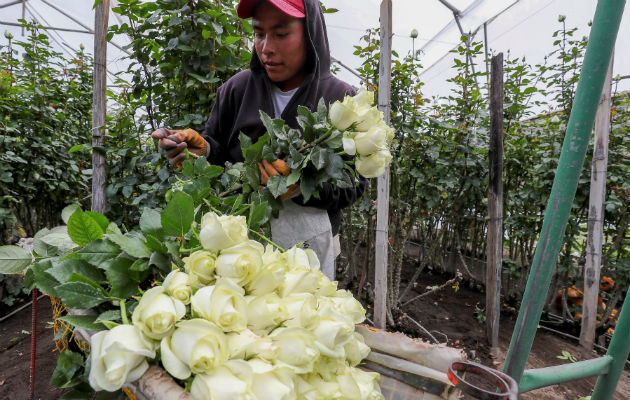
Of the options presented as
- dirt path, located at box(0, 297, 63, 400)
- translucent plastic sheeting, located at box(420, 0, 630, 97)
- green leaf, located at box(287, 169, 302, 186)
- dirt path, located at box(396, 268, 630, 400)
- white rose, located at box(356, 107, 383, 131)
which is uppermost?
translucent plastic sheeting, located at box(420, 0, 630, 97)

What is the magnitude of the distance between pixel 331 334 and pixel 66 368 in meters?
0.60

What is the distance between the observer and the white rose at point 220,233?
1.47ft

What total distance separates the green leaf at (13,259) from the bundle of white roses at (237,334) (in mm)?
409

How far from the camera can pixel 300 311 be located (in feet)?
1.40

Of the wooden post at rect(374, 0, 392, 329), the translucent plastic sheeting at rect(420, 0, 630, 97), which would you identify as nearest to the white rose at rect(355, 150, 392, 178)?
the wooden post at rect(374, 0, 392, 329)

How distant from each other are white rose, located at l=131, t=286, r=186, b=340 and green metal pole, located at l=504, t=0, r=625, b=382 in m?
0.54

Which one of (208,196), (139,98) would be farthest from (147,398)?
(139,98)

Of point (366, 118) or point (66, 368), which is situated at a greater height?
point (366, 118)

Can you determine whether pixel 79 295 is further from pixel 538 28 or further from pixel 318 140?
pixel 538 28

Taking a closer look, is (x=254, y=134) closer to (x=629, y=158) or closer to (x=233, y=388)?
(x=233, y=388)

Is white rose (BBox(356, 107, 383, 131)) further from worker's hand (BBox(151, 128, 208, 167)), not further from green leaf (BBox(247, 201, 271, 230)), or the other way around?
worker's hand (BBox(151, 128, 208, 167))

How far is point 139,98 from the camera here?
2.14 meters

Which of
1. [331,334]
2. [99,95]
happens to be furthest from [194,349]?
[99,95]

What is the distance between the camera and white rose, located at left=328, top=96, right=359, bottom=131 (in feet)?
2.42
